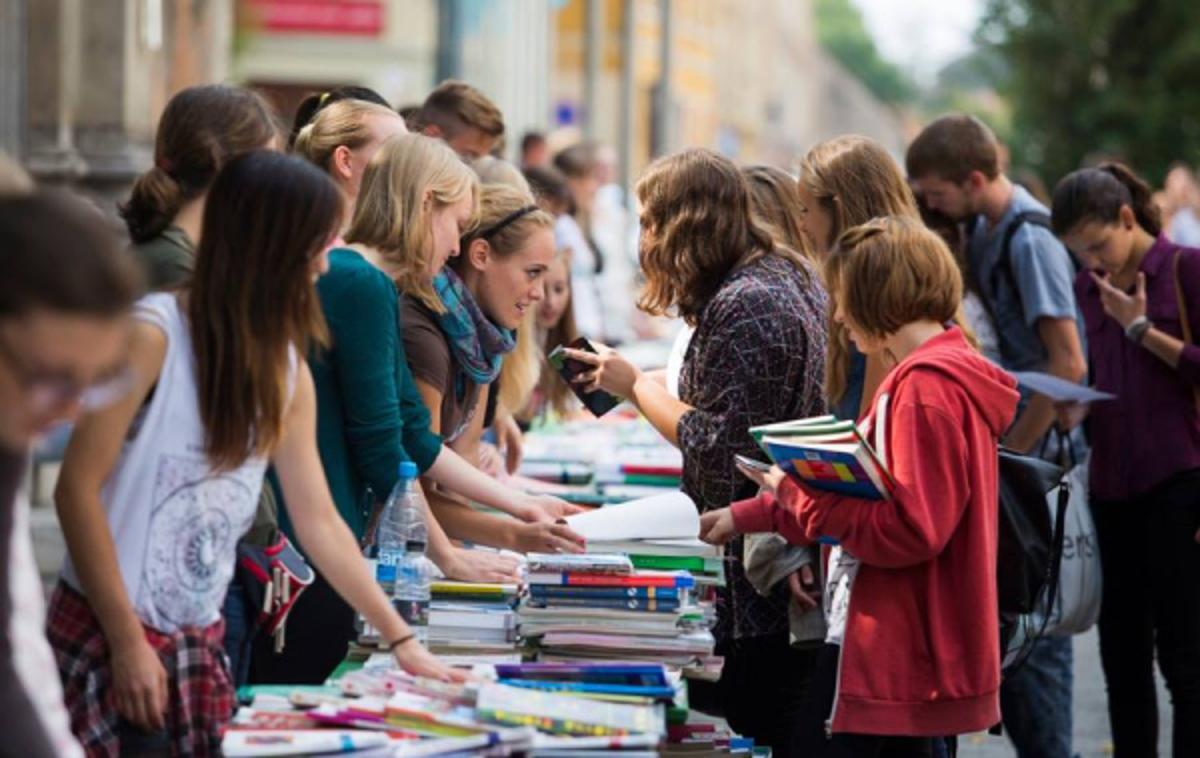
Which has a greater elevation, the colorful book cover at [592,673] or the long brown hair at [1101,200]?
the long brown hair at [1101,200]

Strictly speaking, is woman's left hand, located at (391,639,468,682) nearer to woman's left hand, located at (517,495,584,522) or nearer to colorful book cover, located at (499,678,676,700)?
colorful book cover, located at (499,678,676,700)

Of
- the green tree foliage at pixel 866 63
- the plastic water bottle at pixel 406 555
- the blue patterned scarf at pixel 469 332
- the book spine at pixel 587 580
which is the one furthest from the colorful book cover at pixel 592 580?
the green tree foliage at pixel 866 63

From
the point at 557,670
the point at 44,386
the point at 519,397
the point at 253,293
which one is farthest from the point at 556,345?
the point at 44,386

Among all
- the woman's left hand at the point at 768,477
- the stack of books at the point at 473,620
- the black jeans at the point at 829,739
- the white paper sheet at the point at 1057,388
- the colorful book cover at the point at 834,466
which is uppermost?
the colorful book cover at the point at 834,466

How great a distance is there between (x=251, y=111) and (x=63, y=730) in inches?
72.6

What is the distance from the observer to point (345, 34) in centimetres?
3628

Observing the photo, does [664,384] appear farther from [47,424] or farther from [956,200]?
[47,424]

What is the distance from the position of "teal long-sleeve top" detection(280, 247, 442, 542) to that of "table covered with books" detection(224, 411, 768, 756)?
310mm

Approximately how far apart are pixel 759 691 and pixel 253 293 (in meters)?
2.25

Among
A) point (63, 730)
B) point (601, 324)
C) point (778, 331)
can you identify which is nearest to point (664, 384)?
point (778, 331)

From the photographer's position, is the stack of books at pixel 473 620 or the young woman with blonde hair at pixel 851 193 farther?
the young woman with blonde hair at pixel 851 193

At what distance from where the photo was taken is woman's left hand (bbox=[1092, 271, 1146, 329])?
6809 mm

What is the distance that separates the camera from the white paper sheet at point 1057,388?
6695 millimetres

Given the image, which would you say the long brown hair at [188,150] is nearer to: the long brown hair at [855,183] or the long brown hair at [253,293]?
the long brown hair at [253,293]
